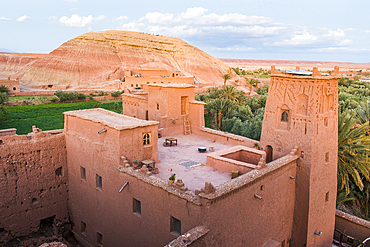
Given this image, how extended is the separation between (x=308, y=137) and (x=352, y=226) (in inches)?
262

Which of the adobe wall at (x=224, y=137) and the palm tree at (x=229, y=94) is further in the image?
the palm tree at (x=229, y=94)

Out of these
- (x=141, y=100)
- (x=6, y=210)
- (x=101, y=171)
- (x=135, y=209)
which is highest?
(x=141, y=100)

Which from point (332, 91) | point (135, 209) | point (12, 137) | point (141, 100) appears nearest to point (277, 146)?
point (332, 91)

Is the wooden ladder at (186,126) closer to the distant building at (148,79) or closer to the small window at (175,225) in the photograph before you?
the small window at (175,225)

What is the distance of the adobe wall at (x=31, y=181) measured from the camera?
14547 millimetres

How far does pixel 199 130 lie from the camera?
19.1 m

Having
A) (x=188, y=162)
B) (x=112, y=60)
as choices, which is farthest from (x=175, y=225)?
(x=112, y=60)

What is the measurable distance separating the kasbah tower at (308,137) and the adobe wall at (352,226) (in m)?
1.79

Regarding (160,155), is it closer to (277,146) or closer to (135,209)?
(135,209)

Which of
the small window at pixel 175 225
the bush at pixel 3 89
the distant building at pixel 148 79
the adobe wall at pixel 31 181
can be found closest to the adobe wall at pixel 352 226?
the small window at pixel 175 225

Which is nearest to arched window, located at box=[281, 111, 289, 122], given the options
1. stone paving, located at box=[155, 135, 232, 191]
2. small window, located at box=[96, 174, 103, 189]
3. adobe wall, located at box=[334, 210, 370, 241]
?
stone paving, located at box=[155, 135, 232, 191]

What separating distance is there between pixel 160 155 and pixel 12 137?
750cm

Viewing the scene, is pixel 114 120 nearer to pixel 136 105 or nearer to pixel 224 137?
pixel 224 137

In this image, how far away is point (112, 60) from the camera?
301ft
